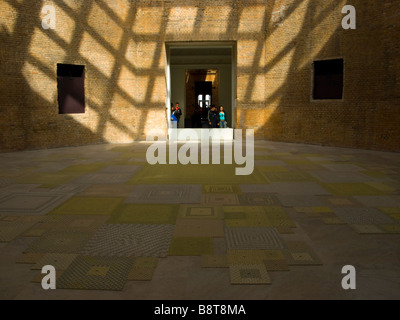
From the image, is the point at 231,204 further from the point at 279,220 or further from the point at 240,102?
the point at 240,102

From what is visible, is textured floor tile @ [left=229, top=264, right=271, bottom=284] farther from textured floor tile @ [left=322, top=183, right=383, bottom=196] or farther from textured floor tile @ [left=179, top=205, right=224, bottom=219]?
textured floor tile @ [left=322, top=183, right=383, bottom=196]

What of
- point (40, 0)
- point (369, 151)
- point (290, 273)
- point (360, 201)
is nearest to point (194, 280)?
point (290, 273)

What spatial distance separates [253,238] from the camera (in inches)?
171

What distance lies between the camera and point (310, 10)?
13.8 m

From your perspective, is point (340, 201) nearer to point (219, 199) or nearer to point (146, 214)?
point (219, 199)

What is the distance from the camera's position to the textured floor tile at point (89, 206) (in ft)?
17.9

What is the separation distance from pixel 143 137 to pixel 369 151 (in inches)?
331

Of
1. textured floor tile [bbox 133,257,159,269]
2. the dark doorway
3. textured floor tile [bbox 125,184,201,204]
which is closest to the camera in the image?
textured floor tile [bbox 133,257,159,269]

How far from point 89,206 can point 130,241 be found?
1.74m

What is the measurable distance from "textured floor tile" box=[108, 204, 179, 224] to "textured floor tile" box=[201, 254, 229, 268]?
1.26 meters

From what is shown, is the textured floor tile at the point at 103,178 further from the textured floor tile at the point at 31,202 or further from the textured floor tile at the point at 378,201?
the textured floor tile at the point at 378,201

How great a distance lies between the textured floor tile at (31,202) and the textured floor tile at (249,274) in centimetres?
317

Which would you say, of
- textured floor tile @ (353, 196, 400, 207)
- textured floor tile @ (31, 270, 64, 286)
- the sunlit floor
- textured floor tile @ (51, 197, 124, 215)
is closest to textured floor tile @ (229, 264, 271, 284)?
the sunlit floor

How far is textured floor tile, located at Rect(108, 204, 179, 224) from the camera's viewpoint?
5.04 metres
